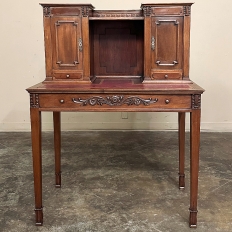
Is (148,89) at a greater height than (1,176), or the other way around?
(148,89)

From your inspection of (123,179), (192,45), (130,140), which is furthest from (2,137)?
(192,45)

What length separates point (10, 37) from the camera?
464 cm

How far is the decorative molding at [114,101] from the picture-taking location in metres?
2.14

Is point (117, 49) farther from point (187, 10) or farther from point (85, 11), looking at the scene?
point (187, 10)

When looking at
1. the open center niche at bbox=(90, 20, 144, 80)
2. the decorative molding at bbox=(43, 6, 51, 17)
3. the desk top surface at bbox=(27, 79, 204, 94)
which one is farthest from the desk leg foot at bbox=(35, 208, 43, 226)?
the decorative molding at bbox=(43, 6, 51, 17)

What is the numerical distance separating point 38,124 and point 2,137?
8.53 feet

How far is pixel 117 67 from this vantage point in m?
2.81

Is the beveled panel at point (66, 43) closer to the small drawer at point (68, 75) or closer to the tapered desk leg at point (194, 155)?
the small drawer at point (68, 75)

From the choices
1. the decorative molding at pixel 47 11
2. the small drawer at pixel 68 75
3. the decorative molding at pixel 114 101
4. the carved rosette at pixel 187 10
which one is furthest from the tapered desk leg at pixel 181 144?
the decorative molding at pixel 47 11

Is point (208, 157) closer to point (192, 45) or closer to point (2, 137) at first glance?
point (192, 45)

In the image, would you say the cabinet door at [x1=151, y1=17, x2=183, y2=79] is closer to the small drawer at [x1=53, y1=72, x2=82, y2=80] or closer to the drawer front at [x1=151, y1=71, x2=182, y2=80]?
the drawer front at [x1=151, y1=71, x2=182, y2=80]

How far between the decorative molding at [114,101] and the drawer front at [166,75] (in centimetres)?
34

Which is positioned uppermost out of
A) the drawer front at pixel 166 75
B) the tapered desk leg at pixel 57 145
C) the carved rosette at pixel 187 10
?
the carved rosette at pixel 187 10

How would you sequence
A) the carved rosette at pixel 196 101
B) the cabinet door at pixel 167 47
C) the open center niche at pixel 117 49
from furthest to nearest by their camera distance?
the open center niche at pixel 117 49, the cabinet door at pixel 167 47, the carved rosette at pixel 196 101
